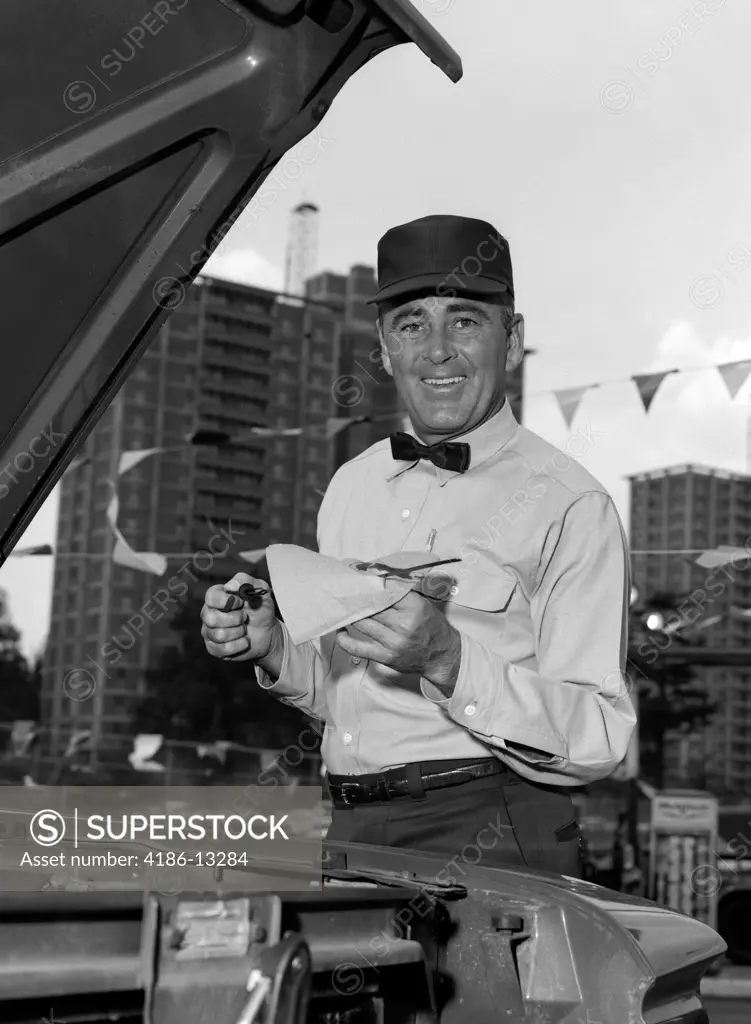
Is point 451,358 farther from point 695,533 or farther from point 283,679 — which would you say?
point 695,533

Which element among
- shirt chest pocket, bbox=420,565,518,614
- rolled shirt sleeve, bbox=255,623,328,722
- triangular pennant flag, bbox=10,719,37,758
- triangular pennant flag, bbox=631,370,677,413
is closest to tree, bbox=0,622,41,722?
triangular pennant flag, bbox=10,719,37,758

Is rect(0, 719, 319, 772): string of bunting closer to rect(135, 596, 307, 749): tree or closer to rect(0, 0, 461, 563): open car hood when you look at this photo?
rect(135, 596, 307, 749): tree

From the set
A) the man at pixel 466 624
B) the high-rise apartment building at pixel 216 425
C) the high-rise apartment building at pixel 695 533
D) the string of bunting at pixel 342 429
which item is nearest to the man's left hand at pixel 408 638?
the man at pixel 466 624

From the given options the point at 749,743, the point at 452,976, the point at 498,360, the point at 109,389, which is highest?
the point at 498,360

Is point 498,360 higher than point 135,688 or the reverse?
higher

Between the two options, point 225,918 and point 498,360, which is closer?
point 225,918

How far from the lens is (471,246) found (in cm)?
238

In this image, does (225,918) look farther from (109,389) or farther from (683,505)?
(683,505)

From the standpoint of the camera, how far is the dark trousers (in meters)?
2.09

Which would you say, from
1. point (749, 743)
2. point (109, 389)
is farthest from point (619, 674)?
point (749, 743)

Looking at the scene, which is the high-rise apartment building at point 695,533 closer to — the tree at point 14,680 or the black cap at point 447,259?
the tree at point 14,680

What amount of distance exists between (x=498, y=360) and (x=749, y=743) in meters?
55.2

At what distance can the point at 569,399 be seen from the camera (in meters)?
9.38

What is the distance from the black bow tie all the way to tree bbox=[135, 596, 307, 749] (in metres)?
37.3
